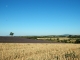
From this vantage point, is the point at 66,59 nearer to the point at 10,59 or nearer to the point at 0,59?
the point at 10,59

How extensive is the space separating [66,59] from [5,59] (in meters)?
7.03

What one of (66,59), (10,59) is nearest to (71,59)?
(66,59)

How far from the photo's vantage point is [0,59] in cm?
1395

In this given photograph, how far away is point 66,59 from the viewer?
14.0 m

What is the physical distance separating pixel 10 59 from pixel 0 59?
1.12 m

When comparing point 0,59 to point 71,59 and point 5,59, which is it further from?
point 71,59

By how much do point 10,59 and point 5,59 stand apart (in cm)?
56

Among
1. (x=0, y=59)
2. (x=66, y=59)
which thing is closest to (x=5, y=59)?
(x=0, y=59)

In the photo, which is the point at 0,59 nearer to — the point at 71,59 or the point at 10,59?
the point at 10,59

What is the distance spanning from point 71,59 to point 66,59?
0.62 m

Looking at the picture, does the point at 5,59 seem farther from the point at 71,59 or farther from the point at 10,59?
the point at 71,59

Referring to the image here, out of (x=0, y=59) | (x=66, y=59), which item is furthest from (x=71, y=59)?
(x=0, y=59)

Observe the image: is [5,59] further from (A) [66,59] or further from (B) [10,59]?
(A) [66,59]

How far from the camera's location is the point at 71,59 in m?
14.1
